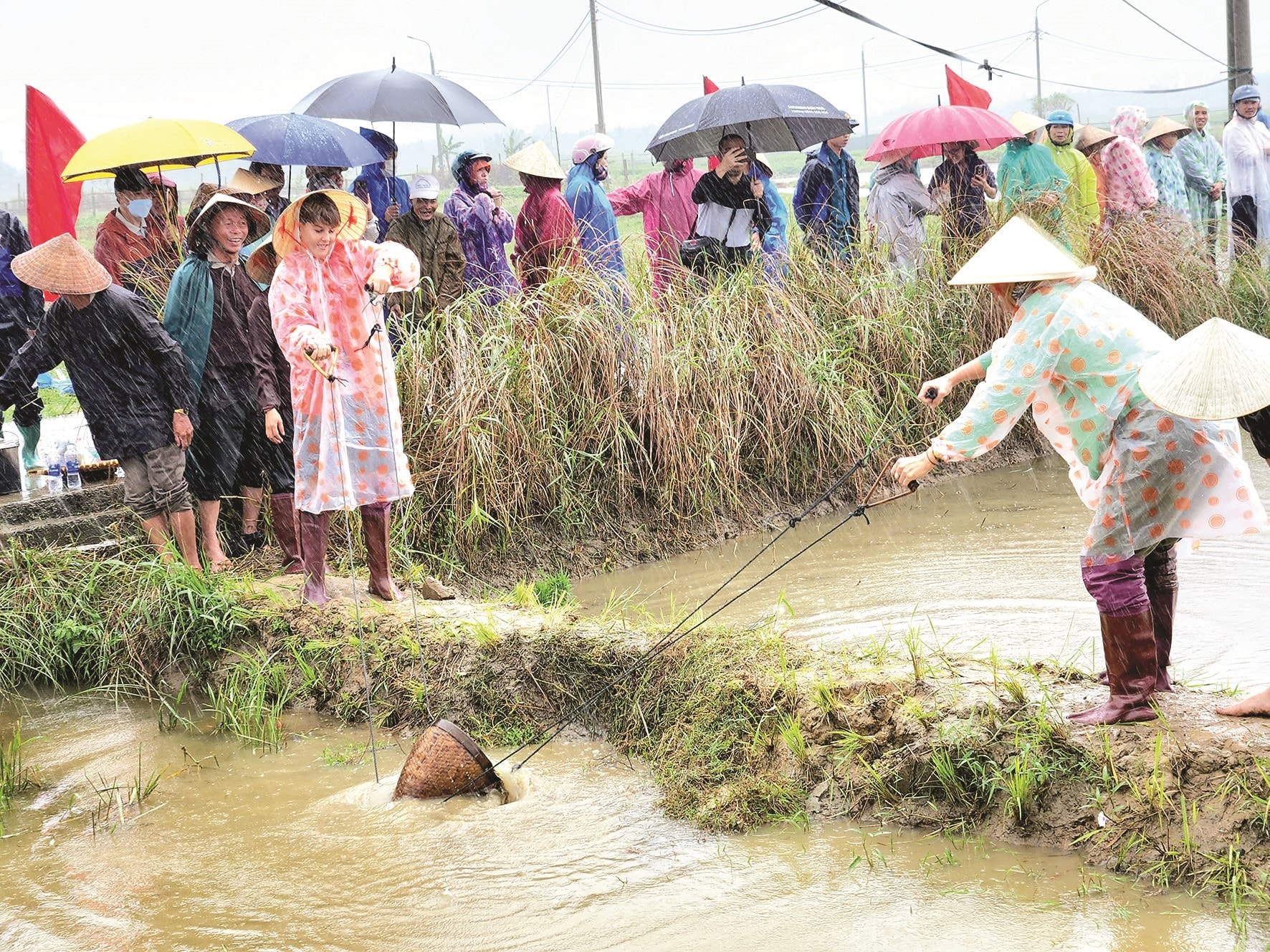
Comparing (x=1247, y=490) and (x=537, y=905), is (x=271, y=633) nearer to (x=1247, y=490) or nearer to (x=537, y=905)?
(x=537, y=905)

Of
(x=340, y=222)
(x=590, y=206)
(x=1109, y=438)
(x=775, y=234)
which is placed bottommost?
(x=1109, y=438)

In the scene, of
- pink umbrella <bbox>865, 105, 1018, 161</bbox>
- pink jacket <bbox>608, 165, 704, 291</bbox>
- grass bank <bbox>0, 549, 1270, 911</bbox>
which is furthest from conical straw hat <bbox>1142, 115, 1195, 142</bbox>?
grass bank <bbox>0, 549, 1270, 911</bbox>

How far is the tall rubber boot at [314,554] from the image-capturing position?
221 inches

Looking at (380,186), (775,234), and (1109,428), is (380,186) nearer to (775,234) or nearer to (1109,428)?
(775,234)

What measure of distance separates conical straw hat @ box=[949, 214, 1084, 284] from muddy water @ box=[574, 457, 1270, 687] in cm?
101

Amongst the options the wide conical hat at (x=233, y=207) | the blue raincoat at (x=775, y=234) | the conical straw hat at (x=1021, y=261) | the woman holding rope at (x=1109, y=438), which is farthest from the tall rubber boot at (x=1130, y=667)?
the blue raincoat at (x=775, y=234)

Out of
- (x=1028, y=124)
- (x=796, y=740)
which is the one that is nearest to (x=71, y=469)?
(x=796, y=740)

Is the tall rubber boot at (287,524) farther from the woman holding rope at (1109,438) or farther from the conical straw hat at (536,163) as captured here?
the woman holding rope at (1109,438)

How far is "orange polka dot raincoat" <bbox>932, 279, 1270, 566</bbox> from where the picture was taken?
12.0 ft

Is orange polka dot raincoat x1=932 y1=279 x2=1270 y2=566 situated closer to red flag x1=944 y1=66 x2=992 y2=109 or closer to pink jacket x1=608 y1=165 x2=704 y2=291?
pink jacket x1=608 y1=165 x2=704 y2=291

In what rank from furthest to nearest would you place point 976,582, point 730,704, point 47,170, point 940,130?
1. point 940,130
2. point 47,170
3. point 976,582
4. point 730,704

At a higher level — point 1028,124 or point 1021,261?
point 1028,124

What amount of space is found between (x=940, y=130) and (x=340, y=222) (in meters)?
5.12

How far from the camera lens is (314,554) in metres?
5.64
